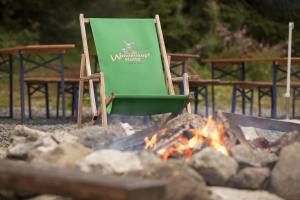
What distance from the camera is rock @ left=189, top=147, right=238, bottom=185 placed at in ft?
10.2

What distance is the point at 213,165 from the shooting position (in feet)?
10.2

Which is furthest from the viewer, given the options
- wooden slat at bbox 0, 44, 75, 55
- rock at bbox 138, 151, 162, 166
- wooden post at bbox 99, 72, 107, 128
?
wooden slat at bbox 0, 44, 75, 55

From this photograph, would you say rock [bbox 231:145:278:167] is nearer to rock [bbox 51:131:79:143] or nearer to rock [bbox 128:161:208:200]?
rock [bbox 128:161:208:200]

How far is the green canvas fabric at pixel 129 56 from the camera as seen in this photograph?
5.23 m

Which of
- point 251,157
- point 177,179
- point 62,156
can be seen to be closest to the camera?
point 177,179

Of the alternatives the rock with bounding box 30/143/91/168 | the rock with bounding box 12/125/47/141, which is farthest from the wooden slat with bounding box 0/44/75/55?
the rock with bounding box 30/143/91/168

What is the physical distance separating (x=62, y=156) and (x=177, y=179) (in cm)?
56

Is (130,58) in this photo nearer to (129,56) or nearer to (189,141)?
(129,56)

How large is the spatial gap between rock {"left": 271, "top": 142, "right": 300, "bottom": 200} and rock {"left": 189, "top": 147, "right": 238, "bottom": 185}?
19 cm

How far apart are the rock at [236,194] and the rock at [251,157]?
13cm

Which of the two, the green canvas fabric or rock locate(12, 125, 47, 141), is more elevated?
the green canvas fabric


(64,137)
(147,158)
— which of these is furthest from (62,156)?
(64,137)

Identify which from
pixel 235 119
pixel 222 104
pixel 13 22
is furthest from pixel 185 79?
pixel 13 22

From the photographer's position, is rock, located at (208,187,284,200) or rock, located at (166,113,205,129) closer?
rock, located at (208,187,284,200)
